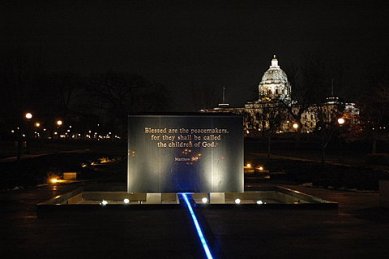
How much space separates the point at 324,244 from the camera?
33.7 ft

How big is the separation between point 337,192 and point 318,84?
1498 inches

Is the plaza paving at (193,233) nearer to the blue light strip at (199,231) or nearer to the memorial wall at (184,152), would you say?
the blue light strip at (199,231)

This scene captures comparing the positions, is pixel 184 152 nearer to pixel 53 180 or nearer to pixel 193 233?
pixel 193 233

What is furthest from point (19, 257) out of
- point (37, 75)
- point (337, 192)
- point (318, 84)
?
point (37, 75)

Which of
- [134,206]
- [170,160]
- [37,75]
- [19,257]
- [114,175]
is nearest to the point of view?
[19,257]

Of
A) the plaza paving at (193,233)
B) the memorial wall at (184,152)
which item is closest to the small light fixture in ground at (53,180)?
the memorial wall at (184,152)

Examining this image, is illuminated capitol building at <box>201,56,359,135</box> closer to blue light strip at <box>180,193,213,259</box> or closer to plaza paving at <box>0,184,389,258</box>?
blue light strip at <box>180,193,213,259</box>

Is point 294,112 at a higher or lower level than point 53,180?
higher

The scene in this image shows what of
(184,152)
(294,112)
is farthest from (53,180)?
(294,112)

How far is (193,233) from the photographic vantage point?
1121 cm

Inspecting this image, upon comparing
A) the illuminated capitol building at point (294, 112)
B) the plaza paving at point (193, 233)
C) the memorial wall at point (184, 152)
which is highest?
the illuminated capitol building at point (294, 112)

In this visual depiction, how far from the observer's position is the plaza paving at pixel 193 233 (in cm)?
962

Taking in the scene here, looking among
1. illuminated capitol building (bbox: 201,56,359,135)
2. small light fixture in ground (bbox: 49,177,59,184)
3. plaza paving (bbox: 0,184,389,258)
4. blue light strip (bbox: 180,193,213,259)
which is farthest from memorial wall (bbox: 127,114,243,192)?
illuminated capitol building (bbox: 201,56,359,135)

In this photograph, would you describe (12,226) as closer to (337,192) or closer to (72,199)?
(72,199)
